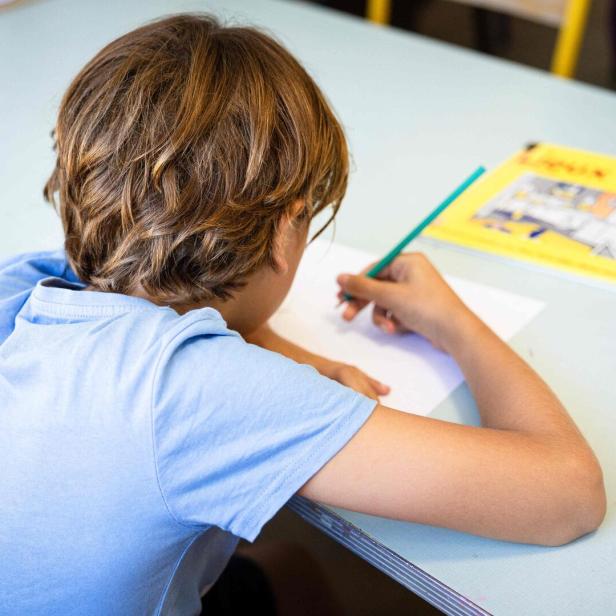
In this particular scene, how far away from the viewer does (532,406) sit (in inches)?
30.6

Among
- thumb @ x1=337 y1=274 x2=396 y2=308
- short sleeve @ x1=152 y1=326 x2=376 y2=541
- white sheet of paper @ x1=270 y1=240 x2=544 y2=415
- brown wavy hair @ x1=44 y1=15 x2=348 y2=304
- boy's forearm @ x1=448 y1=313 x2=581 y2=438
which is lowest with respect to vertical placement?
white sheet of paper @ x1=270 y1=240 x2=544 y2=415

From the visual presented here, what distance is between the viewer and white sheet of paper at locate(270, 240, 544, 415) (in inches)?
34.6

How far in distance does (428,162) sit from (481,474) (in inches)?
26.9

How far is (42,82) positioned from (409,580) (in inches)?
44.3

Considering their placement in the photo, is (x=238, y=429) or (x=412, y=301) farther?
(x=412, y=301)

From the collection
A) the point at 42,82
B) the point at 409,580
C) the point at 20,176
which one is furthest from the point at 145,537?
the point at 42,82

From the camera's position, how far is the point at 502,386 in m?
0.81

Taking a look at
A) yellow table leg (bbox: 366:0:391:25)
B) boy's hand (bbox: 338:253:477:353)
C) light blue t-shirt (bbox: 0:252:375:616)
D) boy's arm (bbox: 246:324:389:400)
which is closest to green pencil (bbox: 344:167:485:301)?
boy's hand (bbox: 338:253:477:353)

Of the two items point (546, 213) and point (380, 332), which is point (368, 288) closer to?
point (380, 332)

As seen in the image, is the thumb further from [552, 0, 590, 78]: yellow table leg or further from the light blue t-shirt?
[552, 0, 590, 78]: yellow table leg

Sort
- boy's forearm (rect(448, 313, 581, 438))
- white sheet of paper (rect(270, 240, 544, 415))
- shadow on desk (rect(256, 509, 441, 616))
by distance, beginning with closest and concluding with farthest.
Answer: boy's forearm (rect(448, 313, 581, 438)) < white sheet of paper (rect(270, 240, 544, 415)) < shadow on desk (rect(256, 509, 441, 616))

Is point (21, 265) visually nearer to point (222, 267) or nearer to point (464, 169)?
point (222, 267)

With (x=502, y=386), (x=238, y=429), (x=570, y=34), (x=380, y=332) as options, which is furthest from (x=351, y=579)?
(x=570, y=34)

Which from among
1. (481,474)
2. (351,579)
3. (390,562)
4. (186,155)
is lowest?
(351,579)
